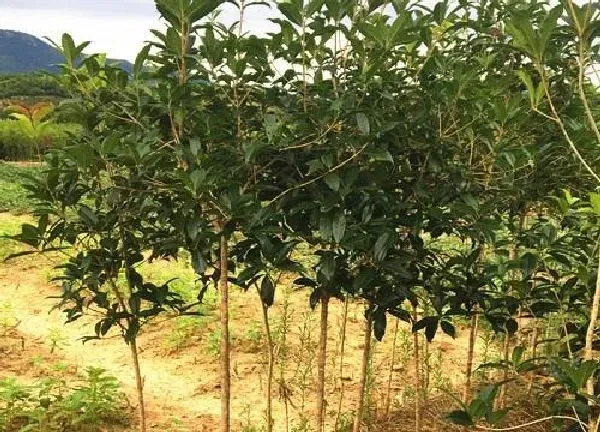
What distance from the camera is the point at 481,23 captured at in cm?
312

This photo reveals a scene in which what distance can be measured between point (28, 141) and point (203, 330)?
64.5 ft

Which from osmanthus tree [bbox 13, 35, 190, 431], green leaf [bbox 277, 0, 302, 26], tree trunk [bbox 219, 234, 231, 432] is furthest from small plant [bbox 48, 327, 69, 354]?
green leaf [bbox 277, 0, 302, 26]

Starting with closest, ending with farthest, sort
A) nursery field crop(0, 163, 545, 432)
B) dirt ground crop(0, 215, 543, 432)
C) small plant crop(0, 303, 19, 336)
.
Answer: nursery field crop(0, 163, 545, 432)
dirt ground crop(0, 215, 543, 432)
small plant crop(0, 303, 19, 336)

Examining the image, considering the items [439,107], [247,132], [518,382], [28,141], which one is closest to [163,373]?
[518,382]

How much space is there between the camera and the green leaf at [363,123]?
2.11 meters

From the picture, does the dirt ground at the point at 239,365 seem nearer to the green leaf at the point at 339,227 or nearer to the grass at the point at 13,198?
the green leaf at the point at 339,227

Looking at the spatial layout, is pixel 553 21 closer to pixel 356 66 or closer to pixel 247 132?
pixel 356 66

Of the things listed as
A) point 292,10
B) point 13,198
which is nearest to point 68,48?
point 292,10

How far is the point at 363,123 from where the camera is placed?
6.96 feet

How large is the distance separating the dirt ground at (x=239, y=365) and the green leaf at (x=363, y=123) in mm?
2004

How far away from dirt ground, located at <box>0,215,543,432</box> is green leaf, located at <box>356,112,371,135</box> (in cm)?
200

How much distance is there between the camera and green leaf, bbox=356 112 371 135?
2.11 meters

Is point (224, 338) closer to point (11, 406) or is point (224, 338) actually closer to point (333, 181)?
point (333, 181)

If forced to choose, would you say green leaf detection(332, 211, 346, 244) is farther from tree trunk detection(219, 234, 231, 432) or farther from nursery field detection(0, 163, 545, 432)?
nursery field detection(0, 163, 545, 432)
